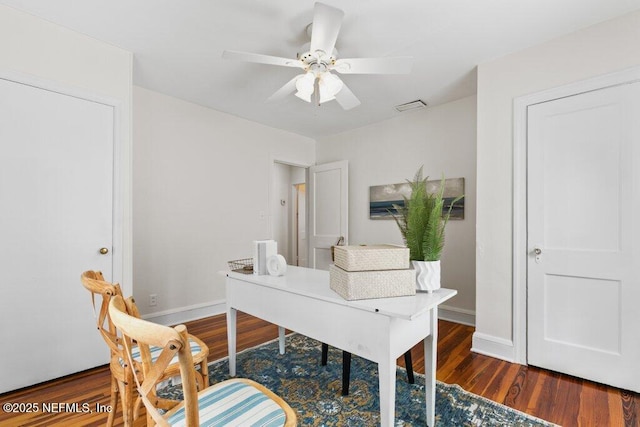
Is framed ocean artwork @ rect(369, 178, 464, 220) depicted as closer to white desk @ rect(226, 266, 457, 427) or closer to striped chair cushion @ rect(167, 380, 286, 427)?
white desk @ rect(226, 266, 457, 427)

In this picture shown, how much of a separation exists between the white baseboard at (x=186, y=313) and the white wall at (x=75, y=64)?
884mm

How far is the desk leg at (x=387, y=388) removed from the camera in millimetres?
1206

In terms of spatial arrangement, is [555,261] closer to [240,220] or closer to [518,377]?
[518,377]

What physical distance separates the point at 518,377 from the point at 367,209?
2.48 metres

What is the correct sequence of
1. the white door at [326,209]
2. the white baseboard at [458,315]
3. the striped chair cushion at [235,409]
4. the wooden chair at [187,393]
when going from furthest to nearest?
the white door at [326,209] < the white baseboard at [458,315] < the striped chair cushion at [235,409] < the wooden chair at [187,393]

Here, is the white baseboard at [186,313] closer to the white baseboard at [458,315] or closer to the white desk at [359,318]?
the white desk at [359,318]

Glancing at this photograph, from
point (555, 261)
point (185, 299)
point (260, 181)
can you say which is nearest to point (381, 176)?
point (260, 181)

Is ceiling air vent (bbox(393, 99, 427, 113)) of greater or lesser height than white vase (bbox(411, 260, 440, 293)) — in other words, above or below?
above

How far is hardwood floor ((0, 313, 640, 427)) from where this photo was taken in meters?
1.65

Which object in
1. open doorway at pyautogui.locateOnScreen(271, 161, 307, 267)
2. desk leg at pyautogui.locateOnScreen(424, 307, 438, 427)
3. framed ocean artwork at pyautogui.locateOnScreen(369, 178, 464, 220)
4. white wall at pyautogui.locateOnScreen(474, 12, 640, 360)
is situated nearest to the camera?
desk leg at pyautogui.locateOnScreen(424, 307, 438, 427)

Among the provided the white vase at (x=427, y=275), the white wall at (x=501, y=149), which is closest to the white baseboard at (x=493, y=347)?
the white wall at (x=501, y=149)

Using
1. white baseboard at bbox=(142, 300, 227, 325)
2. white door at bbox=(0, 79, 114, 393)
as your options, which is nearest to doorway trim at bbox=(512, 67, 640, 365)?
white baseboard at bbox=(142, 300, 227, 325)

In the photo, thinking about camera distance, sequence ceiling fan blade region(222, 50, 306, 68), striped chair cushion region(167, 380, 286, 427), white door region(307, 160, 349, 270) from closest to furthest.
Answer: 1. striped chair cushion region(167, 380, 286, 427)
2. ceiling fan blade region(222, 50, 306, 68)
3. white door region(307, 160, 349, 270)

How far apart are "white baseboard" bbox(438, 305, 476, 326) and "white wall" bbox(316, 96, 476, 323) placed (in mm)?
11
